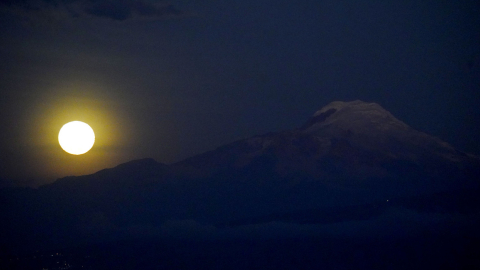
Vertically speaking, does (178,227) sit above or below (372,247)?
above

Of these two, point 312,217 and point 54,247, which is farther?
point 312,217

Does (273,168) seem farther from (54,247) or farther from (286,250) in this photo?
(54,247)

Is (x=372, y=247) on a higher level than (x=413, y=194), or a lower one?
lower

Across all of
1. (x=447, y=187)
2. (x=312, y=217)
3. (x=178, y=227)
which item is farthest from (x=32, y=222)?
(x=447, y=187)

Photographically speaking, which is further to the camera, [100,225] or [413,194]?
[100,225]

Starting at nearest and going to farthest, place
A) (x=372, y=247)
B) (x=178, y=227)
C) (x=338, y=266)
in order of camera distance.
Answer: (x=338, y=266)
(x=372, y=247)
(x=178, y=227)

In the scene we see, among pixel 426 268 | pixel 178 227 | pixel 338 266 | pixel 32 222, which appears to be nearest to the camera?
pixel 426 268

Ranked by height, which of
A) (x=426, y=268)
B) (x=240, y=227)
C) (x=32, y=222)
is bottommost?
(x=426, y=268)

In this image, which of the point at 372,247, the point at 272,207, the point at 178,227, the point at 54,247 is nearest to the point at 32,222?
the point at 54,247

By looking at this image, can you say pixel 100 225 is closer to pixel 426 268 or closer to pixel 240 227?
pixel 240 227
